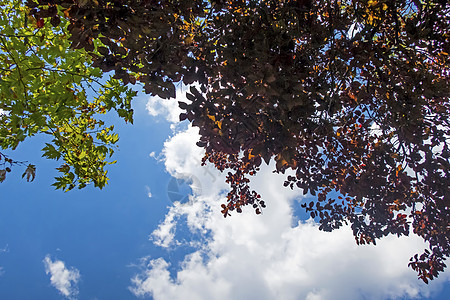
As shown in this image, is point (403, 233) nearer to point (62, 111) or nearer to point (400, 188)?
point (400, 188)

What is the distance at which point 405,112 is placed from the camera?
10.1ft

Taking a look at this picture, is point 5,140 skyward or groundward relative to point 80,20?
skyward

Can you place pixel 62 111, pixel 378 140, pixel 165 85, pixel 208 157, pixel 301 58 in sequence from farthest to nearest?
1. pixel 208 157
2. pixel 378 140
3. pixel 62 111
4. pixel 301 58
5. pixel 165 85

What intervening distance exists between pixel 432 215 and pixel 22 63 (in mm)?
7264

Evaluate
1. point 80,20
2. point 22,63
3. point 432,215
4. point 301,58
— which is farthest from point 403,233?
point 22,63

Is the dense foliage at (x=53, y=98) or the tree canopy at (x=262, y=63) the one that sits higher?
the dense foliage at (x=53, y=98)

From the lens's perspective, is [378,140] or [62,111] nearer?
[62,111]

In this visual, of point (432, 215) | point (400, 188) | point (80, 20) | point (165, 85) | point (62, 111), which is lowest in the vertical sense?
point (432, 215)

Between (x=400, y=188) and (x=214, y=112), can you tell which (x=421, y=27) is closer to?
(x=214, y=112)

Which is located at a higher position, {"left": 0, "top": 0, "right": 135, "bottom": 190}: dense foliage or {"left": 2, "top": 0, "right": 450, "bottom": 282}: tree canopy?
{"left": 0, "top": 0, "right": 135, "bottom": 190}: dense foliage

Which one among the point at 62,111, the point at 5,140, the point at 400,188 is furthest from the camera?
the point at 400,188

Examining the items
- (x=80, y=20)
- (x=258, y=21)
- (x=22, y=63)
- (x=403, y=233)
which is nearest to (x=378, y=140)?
(x=403, y=233)

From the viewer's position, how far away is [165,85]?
2.55 m

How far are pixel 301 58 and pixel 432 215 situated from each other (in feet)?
14.5
